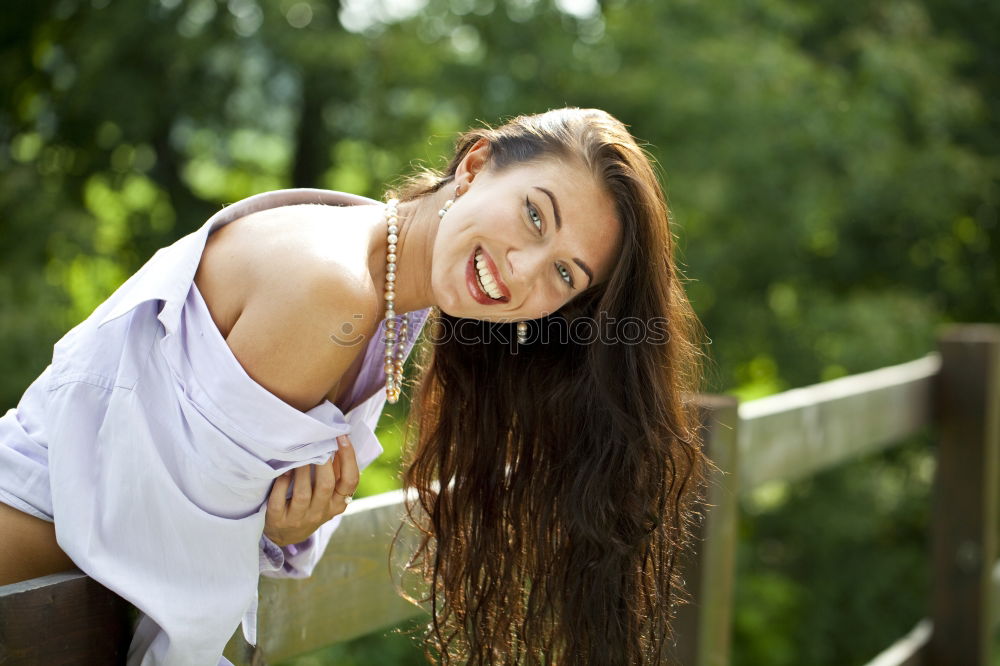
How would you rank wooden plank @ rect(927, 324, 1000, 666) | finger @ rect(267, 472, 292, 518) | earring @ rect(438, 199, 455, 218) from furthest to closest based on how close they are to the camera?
wooden plank @ rect(927, 324, 1000, 666)
earring @ rect(438, 199, 455, 218)
finger @ rect(267, 472, 292, 518)

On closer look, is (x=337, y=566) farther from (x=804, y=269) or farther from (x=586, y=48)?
(x=804, y=269)

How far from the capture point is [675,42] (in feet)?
18.0

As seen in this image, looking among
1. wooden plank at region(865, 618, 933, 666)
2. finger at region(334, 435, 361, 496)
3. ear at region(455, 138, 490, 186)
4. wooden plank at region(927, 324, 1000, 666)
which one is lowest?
wooden plank at region(865, 618, 933, 666)

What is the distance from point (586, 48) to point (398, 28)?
3.37 ft

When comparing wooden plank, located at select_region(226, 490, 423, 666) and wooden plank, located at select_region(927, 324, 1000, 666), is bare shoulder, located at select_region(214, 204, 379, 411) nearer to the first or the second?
wooden plank, located at select_region(226, 490, 423, 666)

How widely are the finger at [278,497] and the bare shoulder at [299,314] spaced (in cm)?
→ 10

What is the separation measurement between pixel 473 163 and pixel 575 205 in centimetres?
22

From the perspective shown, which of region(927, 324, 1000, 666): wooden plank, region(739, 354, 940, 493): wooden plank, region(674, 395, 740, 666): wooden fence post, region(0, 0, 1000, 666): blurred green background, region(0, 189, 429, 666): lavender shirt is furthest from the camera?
region(0, 0, 1000, 666): blurred green background

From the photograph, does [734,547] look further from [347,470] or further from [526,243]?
[347,470]

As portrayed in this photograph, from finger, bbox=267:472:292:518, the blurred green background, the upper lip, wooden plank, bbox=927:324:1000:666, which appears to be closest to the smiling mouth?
the upper lip

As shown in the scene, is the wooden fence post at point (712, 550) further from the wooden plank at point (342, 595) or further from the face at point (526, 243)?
the wooden plank at point (342, 595)

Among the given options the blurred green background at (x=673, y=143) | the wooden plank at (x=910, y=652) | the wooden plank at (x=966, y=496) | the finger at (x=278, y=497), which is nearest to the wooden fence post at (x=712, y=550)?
the finger at (x=278, y=497)

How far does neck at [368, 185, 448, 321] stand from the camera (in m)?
1.66

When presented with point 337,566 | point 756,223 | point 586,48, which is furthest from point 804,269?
point 337,566
